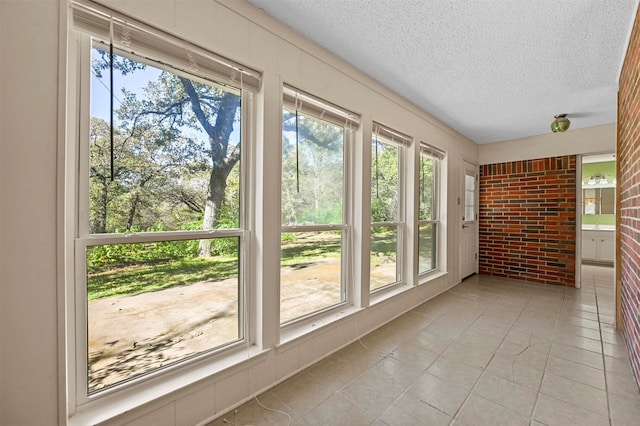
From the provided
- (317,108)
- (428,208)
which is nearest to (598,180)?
(428,208)

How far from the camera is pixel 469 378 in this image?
6.50ft

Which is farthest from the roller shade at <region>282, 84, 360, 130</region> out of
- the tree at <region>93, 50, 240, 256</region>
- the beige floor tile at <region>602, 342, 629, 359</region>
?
the beige floor tile at <region>602, 342, 629, 359</region>

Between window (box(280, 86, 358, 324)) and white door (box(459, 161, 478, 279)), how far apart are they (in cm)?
290

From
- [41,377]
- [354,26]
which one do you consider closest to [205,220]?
[41,377]

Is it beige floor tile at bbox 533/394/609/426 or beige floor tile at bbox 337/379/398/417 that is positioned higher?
beige floor tile at bbox 533/394/609/426

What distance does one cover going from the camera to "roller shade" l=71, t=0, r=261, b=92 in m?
1.22

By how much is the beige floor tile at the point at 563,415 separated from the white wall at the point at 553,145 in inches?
150

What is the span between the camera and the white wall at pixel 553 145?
3.99 meters

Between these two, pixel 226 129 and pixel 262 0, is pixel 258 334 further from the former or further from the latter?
pixel 262 0

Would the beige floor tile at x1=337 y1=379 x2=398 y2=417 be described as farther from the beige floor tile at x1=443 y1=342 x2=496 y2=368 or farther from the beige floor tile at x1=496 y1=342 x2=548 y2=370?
the beige floor tile at x1=496 y1=342 x2=548 y2=370

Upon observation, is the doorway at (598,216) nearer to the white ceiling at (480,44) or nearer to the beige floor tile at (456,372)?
the white ceiling at (480,44)

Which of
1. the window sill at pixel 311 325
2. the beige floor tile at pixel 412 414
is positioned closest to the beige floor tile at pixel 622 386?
the beige floor tile at pixel 412 414

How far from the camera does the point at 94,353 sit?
1330mm

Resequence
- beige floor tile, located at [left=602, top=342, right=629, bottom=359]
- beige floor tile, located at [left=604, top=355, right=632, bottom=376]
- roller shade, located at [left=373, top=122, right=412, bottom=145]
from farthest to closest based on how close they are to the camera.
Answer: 1. roller shade, located at [left=373, top=122, right=412, bottom=145]
2. beige floor tile, located at [left=602, top=342, right=629, bottom=359]
3. beige floor tile, located at [left=604, top=355, right=632, bottom=376]
